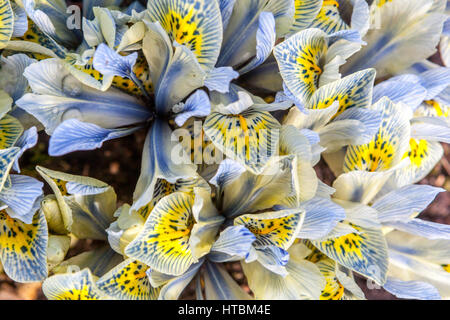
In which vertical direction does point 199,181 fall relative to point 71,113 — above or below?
below

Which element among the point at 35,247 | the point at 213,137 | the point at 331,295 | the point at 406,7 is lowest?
the point at 331,295

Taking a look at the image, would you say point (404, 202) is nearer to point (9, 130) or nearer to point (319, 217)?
point (319, 217)

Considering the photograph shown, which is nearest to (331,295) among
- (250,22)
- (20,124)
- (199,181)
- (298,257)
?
(298,257)

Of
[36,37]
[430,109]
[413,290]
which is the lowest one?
[413,290]

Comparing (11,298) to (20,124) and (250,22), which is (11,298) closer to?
(20,124)

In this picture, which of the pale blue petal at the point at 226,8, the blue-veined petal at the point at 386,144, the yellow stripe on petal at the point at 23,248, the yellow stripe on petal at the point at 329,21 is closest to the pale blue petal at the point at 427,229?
the blue-veined petal at the point at 386,144

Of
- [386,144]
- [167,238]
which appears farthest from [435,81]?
[167,238]
